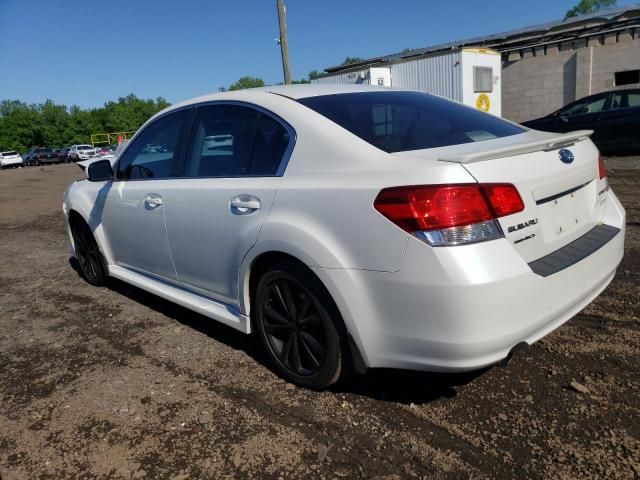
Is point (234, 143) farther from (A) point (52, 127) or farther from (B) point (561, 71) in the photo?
(A) point (52, 127)

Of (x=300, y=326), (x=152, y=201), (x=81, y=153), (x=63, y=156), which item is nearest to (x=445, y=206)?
(x=300, y=326)

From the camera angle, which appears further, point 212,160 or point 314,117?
point 212,160

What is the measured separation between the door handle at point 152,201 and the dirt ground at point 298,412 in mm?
911

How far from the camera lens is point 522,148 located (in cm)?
231

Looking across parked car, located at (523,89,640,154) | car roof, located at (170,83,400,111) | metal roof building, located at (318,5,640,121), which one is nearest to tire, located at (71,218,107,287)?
car roof, located at (170,83,400,111)

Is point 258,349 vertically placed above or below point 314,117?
below

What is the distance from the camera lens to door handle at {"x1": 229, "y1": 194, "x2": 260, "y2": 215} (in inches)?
108

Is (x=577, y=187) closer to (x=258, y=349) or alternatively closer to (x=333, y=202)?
(x=333, y=202)

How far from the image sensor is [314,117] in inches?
105

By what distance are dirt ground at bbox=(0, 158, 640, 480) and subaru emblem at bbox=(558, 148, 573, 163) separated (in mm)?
1107

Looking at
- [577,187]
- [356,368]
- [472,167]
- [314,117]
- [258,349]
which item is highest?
[314,117]

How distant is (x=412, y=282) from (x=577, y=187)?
3.56 feet

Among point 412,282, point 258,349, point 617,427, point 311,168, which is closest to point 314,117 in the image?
point 311,168

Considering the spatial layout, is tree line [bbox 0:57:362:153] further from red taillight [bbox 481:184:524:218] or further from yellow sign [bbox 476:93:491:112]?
red taillight [bbox 481:184:524:218]
